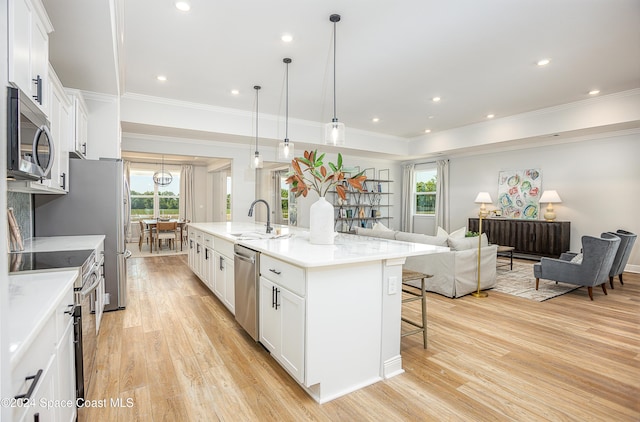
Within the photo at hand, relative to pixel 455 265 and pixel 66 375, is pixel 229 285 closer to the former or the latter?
pixel 66 375

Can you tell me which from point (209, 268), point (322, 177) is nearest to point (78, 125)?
point (209, 268)

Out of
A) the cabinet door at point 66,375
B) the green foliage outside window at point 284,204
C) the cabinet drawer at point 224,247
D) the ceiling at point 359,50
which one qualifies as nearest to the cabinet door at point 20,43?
the ceiling at point 359,50

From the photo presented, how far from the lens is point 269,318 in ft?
8.09

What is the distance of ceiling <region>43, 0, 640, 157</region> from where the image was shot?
9.35 ft

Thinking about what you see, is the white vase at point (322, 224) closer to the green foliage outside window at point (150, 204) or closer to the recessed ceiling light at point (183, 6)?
the recessed ceiling light at point (183, 6)

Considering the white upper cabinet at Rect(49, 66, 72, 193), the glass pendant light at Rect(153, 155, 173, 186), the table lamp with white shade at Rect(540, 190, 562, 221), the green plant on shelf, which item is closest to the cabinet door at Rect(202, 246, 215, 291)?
the white upper cabinet at Rect(49, 66, 72, 193)

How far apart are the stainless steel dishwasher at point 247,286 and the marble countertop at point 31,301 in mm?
1200

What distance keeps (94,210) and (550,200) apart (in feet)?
24.1

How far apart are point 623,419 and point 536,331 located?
51.5 inches

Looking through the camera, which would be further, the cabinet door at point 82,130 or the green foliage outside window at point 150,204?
the green foliage outside window at point 150,204

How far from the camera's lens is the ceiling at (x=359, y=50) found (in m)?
2.85

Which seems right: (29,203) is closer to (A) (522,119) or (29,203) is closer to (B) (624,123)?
(A) (522,119)

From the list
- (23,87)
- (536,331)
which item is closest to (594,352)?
(536,331)

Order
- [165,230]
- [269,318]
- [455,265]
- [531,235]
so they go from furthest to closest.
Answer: [165,230], [531,235], [455,265], [269,318]
